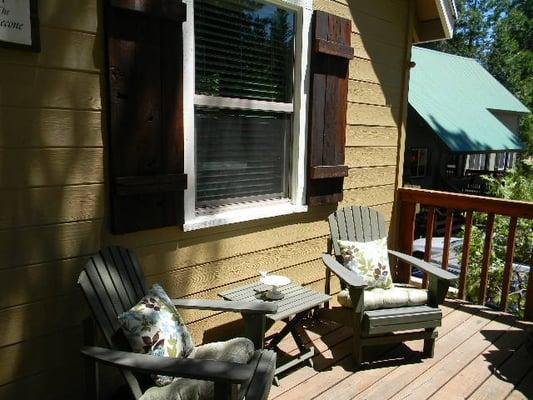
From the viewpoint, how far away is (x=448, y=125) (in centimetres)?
922

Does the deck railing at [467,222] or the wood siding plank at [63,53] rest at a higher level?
the wood siding plank at [63,53]

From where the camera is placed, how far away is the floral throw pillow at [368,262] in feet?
9.15

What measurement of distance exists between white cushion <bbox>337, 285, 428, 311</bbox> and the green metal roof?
668 cm

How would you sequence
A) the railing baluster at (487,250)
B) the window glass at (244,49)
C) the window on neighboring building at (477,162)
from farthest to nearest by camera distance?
the window on neighboring building at (477,162), the railing baluster at (487,250), the window glass at (244,49)

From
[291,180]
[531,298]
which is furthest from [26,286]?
[531,298]

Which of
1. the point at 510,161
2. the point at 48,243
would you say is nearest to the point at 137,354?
the point at 48,243

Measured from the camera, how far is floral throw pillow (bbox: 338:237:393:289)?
9.15 feet

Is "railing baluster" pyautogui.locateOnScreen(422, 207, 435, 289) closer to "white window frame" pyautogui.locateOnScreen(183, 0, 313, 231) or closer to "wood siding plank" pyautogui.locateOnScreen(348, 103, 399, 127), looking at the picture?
"wood siding plank" pyautogui.locateOnScreen(348, 103, 399, 127)

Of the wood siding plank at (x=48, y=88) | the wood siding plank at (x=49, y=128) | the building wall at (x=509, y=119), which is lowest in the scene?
the wood siding plank at (x=49, y=128)

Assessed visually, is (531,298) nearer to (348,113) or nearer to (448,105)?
(348,113)

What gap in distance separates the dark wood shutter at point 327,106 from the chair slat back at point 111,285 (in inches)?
54.6

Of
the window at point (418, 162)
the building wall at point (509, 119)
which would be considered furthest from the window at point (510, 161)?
the window at point (418, 162)

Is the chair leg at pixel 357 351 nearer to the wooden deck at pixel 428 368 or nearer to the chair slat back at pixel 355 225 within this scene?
the wooden deck at pixel 428 368

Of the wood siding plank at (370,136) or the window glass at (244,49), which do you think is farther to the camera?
the wood siding plank at (370,136)
